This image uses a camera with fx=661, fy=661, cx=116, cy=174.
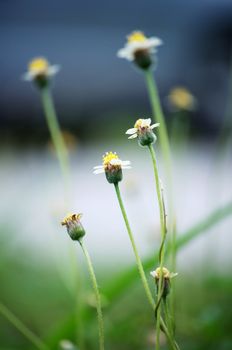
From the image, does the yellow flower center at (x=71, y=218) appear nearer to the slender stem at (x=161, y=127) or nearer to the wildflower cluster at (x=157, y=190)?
the wildflower cluster at (x=157, y=190)

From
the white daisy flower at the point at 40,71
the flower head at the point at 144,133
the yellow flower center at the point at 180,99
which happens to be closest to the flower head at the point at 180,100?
the yellow flower center at the point at 180,99

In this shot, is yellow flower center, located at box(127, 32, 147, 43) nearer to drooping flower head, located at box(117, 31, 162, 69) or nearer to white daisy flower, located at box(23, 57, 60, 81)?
drooping flower head, located at box(117, 31, 162, 69)

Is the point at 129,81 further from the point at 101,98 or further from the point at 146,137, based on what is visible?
the point at 146,137

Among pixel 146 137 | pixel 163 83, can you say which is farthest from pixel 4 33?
pixel 146 137

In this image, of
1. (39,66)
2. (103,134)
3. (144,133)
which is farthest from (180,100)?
(103,134)

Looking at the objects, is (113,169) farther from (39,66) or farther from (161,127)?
(39,66)

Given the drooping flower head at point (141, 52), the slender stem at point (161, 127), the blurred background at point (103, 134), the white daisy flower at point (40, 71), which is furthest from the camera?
the blurred background at point (103, 134)
